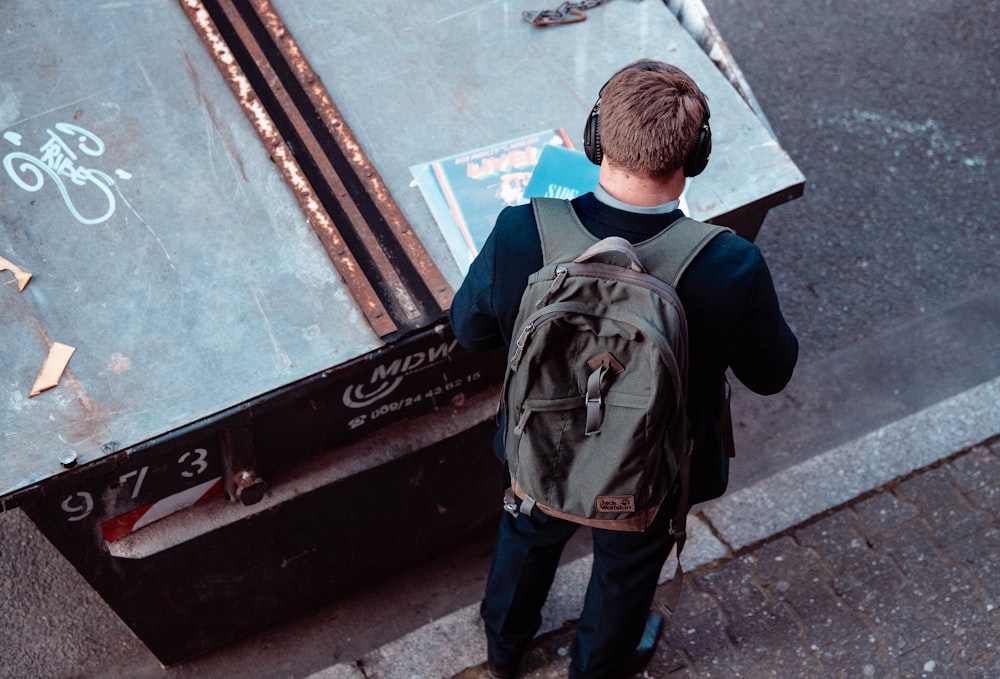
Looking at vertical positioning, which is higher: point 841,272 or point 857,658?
point 841,272

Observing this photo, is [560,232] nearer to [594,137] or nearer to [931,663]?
[594,137]

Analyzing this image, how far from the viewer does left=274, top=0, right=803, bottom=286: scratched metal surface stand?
2.48m

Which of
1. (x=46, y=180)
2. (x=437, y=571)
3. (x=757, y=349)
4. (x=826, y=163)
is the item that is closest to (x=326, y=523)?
(x=437, y=571)

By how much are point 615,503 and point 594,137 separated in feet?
2.39

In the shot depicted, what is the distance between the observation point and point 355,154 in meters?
2.44

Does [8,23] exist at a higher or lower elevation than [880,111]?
higher

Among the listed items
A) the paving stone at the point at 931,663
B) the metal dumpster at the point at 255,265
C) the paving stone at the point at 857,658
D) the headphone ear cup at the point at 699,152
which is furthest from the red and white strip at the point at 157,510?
the paving stone at the point at 931,663

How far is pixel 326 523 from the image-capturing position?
2.64 metres

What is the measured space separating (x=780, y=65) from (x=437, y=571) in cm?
293

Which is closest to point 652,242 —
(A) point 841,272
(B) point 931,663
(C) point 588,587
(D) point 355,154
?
(D) point 355,154

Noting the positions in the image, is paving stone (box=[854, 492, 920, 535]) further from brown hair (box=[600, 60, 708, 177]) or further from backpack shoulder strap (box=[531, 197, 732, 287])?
brown hair (box=[600, 60, 708, 177])

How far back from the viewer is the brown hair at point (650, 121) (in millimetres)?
1805

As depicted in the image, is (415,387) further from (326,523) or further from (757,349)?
(757,349)

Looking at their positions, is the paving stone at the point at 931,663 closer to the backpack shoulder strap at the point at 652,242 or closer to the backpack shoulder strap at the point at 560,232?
the backpack shoulder strap at the point at 652,242
